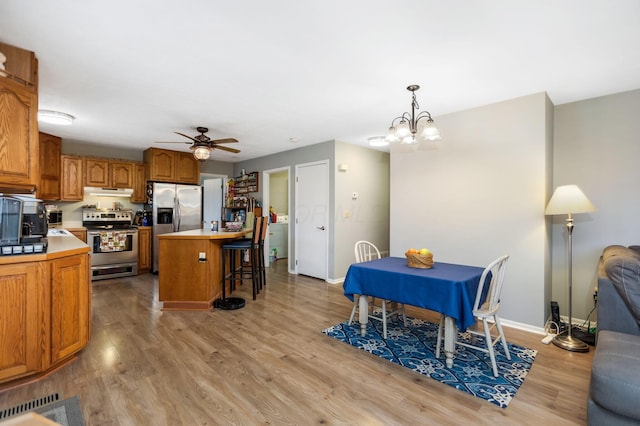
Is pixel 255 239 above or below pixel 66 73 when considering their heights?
below

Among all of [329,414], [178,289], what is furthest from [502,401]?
[178,289]

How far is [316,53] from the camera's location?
2377mm

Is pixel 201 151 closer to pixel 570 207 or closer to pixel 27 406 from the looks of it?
pixel 27 406

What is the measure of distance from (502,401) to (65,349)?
3.21 m

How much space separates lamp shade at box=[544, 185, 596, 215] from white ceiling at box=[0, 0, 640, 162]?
1.04 meters

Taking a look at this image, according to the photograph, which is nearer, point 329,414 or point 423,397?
point 329,414

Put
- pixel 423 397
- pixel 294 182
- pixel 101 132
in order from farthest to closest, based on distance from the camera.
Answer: pixel 294 182
pixel 101 132
pixel 423 397

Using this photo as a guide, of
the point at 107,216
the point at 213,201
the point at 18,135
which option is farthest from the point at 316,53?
the point at 213,201

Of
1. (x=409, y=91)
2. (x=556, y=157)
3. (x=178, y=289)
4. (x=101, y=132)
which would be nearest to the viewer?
(x=409, y=91)

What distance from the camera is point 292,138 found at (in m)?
5.03

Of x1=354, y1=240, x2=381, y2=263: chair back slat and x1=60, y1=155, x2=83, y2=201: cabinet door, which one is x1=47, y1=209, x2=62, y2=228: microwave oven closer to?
x1=60, y1=155, x2=83, y2=201: cabinet door

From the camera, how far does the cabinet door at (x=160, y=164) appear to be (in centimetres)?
578

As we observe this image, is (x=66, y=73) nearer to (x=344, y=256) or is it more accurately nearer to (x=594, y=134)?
(x=344, y=256)

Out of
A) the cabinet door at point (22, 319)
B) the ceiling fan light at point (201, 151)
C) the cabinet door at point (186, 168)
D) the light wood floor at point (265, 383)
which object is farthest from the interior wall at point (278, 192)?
the cabinet door at point (22, 319)
